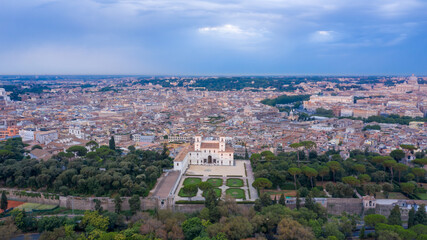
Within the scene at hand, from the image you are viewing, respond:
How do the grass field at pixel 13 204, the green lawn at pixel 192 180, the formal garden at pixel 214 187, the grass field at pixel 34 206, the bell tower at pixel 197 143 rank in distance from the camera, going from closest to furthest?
the grass field at pixel 34 206, the grass field at pixel 13 204, the formal garden at pixel 214 187, the green lawn at pixel 192 180, the bell tower at pixel 197 143

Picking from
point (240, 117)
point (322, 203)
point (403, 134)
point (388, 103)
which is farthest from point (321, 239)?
point (388, 103)

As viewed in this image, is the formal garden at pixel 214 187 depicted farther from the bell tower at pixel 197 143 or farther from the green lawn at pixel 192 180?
the bell tower at pixel 197 143

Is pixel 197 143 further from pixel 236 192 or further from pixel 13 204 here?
pixel 13 204

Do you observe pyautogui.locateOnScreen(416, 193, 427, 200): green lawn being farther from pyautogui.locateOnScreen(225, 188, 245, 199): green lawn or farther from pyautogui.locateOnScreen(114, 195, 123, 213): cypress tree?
pyautogui.locateOnScreen(114, 195, 123, 213): cypress tree

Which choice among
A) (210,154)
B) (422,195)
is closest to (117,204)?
(210,154)

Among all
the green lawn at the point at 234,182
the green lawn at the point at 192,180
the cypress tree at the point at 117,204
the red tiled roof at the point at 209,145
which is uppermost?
the red tiled roof at the point at 209,145

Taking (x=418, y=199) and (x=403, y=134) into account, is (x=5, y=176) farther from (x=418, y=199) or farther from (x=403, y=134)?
(x=403, y=134)

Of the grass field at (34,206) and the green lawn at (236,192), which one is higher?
the green lawn at (236,192)

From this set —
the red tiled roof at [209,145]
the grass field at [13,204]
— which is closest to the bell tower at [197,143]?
the red tiled roof at [209,145]

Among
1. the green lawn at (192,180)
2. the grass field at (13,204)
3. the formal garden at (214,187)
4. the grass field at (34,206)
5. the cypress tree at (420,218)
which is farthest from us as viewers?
the green lawn at (192,180)

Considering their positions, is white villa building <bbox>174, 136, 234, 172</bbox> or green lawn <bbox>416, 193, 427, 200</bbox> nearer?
green lawn <bbox>416, 193, 427, 200</bbox>

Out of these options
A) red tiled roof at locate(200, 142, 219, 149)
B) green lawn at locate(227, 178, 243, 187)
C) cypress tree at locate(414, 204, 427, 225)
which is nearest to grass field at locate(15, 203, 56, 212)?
green lawn at locate(227, 178, 243, 187)
